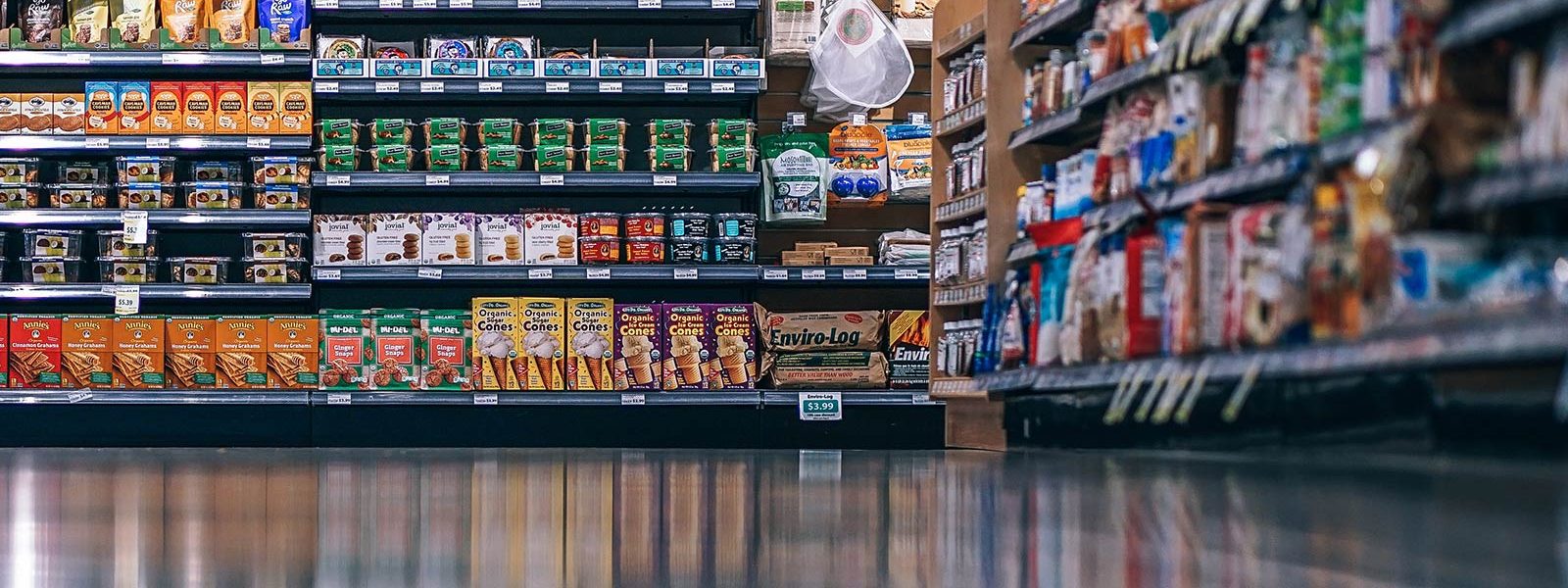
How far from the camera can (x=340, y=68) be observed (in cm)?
633

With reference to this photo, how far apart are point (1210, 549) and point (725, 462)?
2.69 m

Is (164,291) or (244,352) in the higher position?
(164,291)

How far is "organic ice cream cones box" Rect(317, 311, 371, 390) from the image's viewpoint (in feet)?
20.8

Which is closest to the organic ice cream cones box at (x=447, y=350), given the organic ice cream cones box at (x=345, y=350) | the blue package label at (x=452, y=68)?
the organic ice cream cones box at (x=345, y=350)

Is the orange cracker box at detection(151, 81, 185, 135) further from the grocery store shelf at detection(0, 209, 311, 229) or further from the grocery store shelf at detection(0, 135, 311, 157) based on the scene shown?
the grocery store shelf at detection(0, 209, 311, 229)

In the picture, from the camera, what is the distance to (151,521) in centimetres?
180

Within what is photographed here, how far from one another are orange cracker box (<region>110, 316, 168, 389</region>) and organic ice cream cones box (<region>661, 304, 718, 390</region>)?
1872mm

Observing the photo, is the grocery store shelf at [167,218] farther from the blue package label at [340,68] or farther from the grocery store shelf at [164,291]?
the blue package label at [340,68]

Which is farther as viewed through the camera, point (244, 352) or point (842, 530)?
point (244, 352)

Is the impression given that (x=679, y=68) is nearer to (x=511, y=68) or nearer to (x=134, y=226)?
(x=511, y=68)

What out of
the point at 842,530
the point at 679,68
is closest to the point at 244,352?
the point at 679,68

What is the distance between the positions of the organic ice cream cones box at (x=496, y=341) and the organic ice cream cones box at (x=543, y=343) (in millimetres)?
25

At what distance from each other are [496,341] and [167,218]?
1323 millimetres

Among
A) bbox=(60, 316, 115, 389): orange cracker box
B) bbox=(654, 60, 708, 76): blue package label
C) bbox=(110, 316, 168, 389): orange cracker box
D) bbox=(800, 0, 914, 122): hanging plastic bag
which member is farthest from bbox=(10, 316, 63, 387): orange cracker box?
bbox=(800, 0, 914, 122): hanging plastic bag
